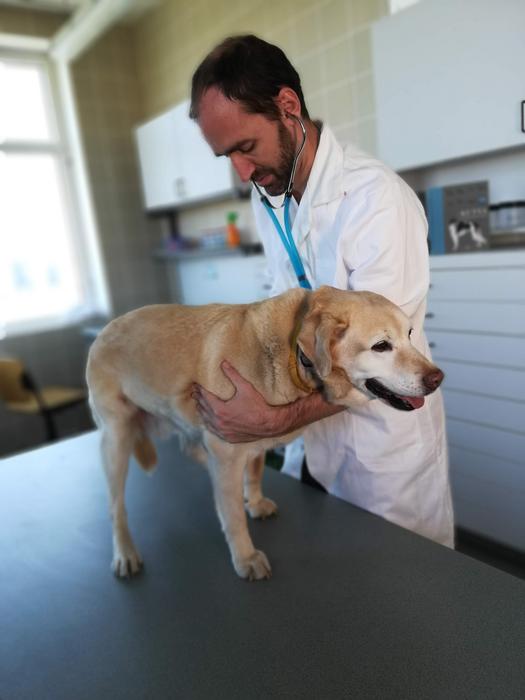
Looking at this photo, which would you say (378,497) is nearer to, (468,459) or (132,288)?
(468,459)

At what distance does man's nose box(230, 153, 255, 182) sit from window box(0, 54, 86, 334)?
3.61 meters

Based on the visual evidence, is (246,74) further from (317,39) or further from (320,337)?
(317,39)

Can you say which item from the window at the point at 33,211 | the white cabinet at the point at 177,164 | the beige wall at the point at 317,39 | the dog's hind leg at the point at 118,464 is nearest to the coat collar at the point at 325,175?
the dog's hind leg at the point at 118,464

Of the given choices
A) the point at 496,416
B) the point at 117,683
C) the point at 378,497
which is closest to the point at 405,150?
the point at 496,416

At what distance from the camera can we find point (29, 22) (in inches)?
158

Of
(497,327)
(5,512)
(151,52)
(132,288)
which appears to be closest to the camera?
(5,512)

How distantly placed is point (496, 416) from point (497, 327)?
394 mm

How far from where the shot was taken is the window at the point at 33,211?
4.16m

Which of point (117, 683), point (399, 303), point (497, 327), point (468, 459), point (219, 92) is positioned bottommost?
point (468, 459)

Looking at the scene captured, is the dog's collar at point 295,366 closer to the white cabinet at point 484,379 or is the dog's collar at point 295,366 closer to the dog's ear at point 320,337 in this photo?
the dog's ear at point 320,337

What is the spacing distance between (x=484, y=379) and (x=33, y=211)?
3847 millimetres

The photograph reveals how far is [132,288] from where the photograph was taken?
4.63 meters

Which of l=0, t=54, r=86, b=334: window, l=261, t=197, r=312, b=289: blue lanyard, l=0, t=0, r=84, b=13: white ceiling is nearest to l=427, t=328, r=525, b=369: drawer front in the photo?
l=261, t=197, r=312, b=289: blue lanyard

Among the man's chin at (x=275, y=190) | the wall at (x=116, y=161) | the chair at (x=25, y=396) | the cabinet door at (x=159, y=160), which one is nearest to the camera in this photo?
the man's chin at (x=275, y=190)
